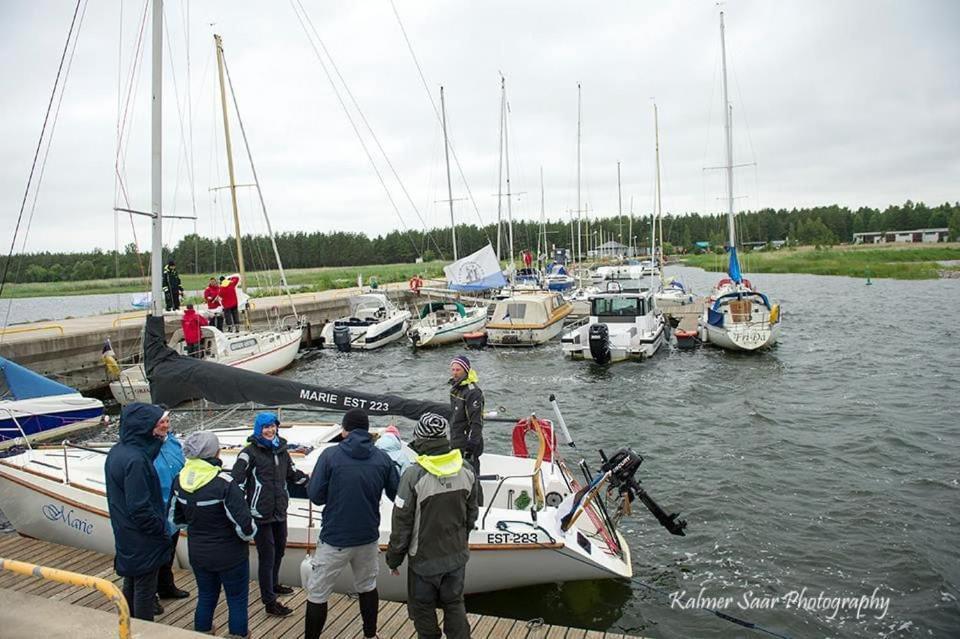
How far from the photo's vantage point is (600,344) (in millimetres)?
22188

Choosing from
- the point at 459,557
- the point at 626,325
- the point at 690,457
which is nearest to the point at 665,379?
the point at 626,325

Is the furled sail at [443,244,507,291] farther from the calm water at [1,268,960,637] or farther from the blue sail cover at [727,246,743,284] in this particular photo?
the blue sail cover at [727,246,743,284]

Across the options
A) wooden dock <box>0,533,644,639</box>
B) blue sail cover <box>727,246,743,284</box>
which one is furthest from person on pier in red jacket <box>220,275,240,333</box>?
blue sail cover <box>727,246,743,284</box>

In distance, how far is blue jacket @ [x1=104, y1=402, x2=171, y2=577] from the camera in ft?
15.1

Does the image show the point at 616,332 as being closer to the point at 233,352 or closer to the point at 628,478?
the point at 233,352

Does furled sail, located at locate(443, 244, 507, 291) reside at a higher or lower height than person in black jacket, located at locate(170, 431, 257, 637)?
higher

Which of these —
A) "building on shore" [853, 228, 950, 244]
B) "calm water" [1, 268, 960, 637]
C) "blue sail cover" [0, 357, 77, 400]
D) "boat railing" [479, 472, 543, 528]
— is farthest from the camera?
"building on shore" [853, 228, 950, 244]

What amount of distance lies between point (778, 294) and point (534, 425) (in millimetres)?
48810

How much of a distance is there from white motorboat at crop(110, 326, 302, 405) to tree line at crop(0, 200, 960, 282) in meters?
58.6

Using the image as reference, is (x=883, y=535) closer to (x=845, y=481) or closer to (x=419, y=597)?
(x=845, y=481)

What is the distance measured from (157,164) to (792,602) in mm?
9082

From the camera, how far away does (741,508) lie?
33.3 ft

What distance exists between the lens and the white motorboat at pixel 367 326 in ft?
93.1

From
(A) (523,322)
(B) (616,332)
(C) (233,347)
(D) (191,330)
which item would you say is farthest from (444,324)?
(D) (191,330)
